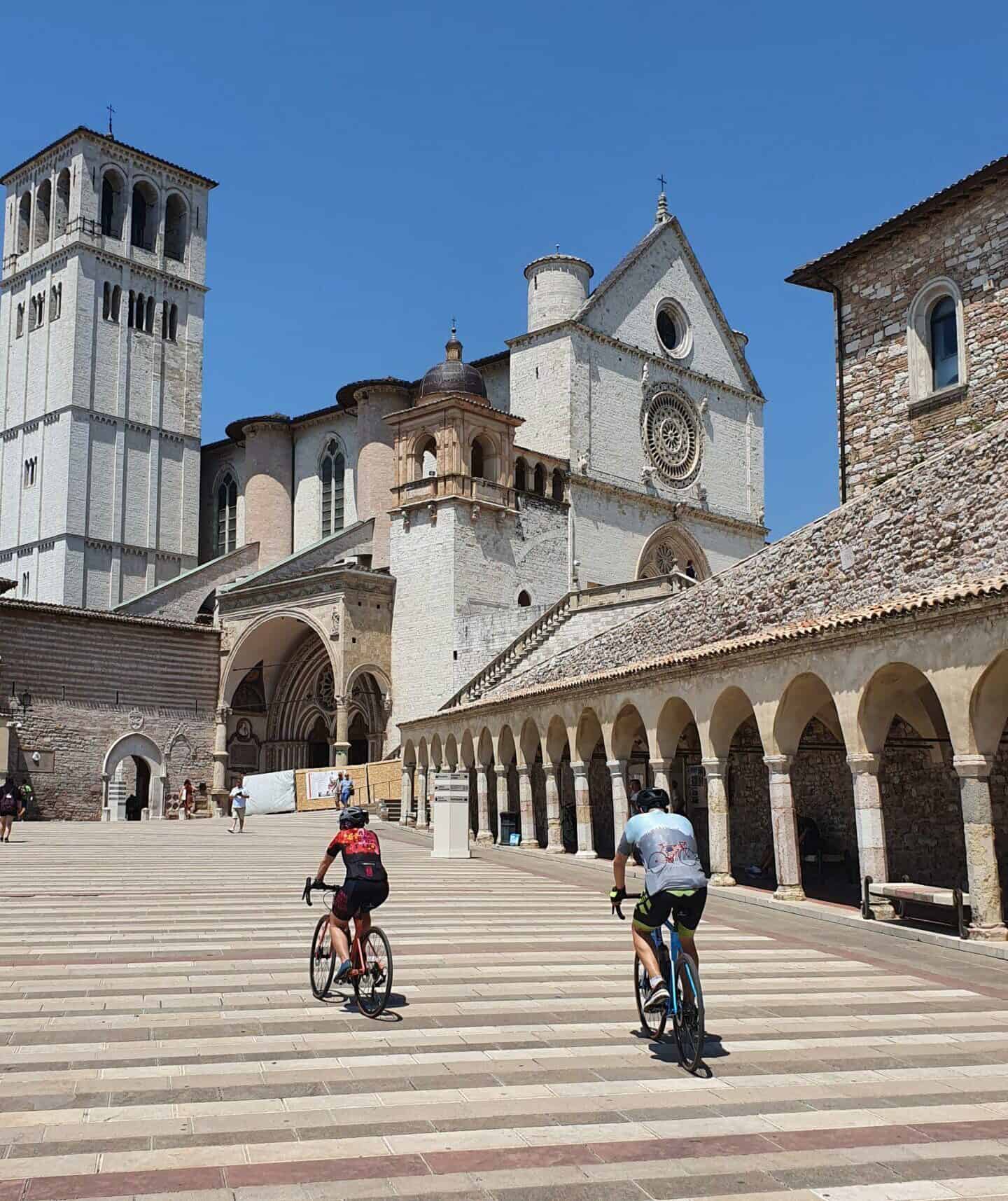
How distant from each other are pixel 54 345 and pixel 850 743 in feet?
156

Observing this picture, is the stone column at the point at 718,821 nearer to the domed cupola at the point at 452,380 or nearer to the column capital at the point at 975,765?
the column capital at the point at 975,765

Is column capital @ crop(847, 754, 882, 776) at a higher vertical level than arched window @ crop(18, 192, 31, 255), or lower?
lower

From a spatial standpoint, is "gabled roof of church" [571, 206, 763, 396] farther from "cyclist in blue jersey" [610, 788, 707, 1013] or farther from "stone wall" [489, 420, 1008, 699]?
"cyclist in blue jersey" [610, 788, 707, 1013]

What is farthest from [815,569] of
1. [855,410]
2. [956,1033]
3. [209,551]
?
[209,551]

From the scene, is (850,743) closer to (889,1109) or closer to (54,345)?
(889,1109)

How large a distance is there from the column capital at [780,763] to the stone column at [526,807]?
10008 mm

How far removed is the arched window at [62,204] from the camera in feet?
178

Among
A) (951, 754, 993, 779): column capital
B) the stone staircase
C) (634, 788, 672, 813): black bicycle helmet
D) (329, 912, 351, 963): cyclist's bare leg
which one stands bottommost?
(329, 912, 351, 963): cyclist's bare leg

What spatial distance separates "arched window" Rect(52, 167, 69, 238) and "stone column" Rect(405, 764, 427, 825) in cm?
3391

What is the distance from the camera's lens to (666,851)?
684cm

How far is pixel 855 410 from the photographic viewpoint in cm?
2141

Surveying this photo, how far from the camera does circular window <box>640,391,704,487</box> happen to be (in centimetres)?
4506

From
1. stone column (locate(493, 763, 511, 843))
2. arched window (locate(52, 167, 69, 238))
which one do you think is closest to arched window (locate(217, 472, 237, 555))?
arched window (locate(52, 167, 69, 238))

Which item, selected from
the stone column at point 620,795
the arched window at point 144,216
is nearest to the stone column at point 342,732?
the stone column at point 620,795
